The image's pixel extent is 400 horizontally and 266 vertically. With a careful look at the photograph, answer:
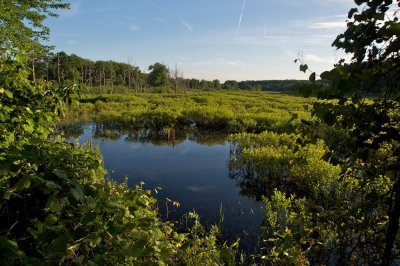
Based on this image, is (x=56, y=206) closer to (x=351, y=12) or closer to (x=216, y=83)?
(x=351, y=12)

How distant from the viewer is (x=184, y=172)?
1421cm

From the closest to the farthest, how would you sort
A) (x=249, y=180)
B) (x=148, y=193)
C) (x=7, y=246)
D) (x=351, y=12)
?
(x=7, y=246) → (x=351, y=12) → (x=148, y=193) → (x=249, y=180)

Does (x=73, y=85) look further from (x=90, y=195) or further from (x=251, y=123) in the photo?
(x=251, y=123)

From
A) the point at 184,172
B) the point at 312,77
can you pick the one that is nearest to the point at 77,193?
the point at 312,77

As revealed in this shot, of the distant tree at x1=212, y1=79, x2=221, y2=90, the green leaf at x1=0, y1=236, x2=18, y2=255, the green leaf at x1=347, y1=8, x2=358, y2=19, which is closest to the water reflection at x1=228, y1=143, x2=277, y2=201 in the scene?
the green leaf at x1=347, y1=8, x2=358, y2=19

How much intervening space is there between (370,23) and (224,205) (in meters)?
9.18

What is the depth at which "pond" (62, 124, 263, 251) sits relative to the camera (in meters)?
9.36

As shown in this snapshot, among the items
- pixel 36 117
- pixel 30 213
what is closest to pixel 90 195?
pixel 30 213

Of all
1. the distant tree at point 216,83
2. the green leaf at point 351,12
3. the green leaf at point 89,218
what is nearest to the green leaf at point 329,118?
the green leaf at point 351,12

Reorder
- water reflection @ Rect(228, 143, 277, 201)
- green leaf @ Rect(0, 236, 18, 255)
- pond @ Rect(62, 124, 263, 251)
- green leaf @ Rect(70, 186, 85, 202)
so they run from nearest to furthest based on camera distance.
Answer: green leaf @ Rect(0, 236, 18, 255), green leaf @ Rect(70, 186, 85, 202), pond @ Rect(62, 124, 263, 251), water reflection @ Rect(228, 143, 277, 201)

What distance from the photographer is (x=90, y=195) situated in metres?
2.02

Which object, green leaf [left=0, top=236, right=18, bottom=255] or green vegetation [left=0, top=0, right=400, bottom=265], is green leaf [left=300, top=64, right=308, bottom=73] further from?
green leaf [left=0, top=236, right=18, bottom=255]

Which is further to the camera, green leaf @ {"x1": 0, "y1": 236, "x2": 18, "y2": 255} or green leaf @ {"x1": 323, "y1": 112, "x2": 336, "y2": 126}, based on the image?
green leaf @ {"x1": 323, "y1": 112, "x2": 336, "y2": 126}

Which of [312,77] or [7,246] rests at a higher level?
[312,77]
